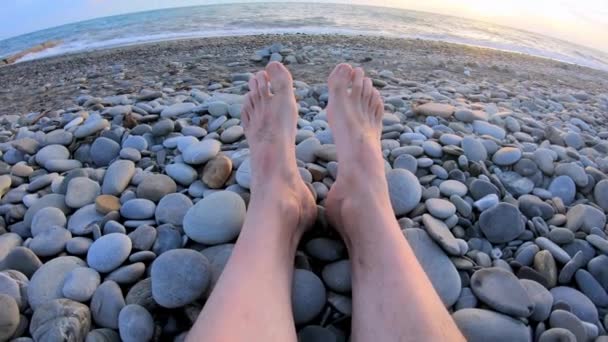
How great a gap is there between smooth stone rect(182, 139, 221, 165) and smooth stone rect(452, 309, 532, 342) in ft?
3.90

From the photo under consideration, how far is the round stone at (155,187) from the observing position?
1642 mm

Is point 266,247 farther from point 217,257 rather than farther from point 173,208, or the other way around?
point 173,208

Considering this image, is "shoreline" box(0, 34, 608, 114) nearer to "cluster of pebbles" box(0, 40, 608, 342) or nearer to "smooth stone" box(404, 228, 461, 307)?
"cluster of pebbles" box(0, 40, 608, 342)

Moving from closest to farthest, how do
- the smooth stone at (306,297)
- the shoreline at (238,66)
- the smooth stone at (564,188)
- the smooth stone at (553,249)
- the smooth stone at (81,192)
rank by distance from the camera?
the smooth stone at (306,297) → the smooth stone at (553,249) → the smooth stone at (81,192) → the smooth stone at (564,188) → the shoreline at (238,66)

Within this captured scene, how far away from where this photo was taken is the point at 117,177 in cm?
174

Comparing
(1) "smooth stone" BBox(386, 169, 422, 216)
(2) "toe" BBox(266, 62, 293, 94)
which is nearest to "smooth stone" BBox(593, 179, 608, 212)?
(1) "smooth stone" BBox(386, 169, 422, 216)

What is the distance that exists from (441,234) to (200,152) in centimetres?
109

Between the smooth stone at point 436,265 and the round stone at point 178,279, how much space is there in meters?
0.70

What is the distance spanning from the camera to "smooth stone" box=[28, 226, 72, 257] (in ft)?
4.64

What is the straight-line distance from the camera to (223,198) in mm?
1482

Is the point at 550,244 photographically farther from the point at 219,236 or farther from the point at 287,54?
the point at 287,54

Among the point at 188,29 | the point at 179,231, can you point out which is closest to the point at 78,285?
the point at 179,231

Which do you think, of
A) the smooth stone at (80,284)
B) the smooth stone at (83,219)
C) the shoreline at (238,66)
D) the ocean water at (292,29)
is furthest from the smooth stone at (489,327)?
the ocean water at (292,29)

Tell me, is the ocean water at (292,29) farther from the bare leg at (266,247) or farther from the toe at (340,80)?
the bare leg at (266,247)
